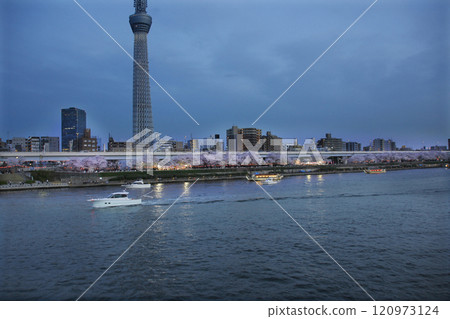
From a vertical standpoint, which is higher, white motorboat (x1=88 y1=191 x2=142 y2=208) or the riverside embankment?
the riverside embankment

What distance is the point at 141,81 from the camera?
515 feet

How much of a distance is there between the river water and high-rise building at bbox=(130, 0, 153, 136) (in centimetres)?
12930

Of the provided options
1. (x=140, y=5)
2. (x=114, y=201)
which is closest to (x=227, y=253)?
(x=114, y=201)

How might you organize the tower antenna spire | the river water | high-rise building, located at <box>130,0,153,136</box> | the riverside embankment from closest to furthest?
the river water → the riverside embankment → high-rise building, located at <box>130,0,153,136</box> → the tower antenna spire

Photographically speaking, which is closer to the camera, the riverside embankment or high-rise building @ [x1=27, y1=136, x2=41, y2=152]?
the riverside embankment

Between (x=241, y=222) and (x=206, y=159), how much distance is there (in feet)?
249

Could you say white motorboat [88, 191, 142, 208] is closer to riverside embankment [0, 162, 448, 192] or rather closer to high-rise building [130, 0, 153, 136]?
riverside embankment [0, 162, 448, 192]

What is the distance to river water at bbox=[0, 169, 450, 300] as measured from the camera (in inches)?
483

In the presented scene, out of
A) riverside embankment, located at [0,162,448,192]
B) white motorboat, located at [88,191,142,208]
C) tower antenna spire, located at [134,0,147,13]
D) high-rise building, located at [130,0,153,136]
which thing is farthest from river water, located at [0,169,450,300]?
tower antenna spire, located at [134,0,147,13]

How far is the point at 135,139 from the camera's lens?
149375mm

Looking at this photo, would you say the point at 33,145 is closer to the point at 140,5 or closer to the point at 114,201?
the point at 140,5

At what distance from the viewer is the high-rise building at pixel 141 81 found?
6132 inches

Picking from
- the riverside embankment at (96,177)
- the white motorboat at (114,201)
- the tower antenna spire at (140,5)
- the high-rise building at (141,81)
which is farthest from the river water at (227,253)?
the tower antenna spire at (140,5)

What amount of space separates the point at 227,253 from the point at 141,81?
151 m
